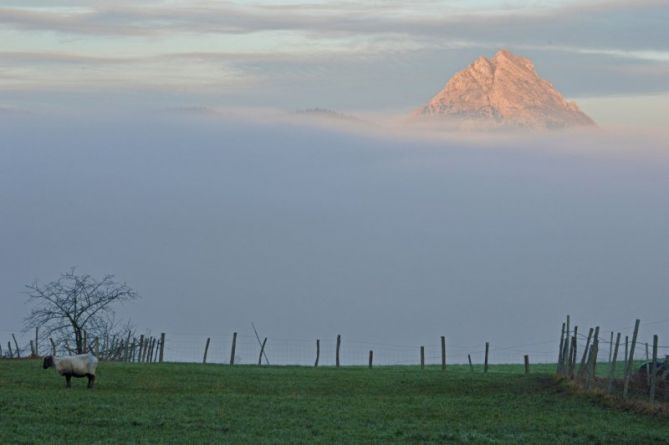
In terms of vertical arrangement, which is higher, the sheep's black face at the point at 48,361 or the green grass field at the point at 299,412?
the sheep's black face at the point at 48,361

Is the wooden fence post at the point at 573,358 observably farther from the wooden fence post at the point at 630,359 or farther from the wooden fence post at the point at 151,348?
the wooden fence post at the point at 151,348

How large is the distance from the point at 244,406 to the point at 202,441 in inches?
310

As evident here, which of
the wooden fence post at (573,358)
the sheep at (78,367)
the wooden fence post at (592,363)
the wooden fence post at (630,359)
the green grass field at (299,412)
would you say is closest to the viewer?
the green grass field at (299,412)

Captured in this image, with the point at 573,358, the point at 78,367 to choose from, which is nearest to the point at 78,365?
the point at 78,367

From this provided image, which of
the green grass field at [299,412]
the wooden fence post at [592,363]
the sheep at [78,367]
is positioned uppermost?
the wooden fence post at [592,363]

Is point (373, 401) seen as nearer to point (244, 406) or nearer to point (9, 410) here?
point (244, 406)

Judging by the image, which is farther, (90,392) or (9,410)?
(90,392)

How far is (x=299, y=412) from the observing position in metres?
31.2

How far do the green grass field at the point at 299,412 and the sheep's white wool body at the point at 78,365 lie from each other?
566 mm

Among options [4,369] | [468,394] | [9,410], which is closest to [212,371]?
[4,369]

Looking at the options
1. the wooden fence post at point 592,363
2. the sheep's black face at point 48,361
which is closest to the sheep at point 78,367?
the sheep's black face at point 48,361

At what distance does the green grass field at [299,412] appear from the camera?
26.1m

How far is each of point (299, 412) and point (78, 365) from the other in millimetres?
9662

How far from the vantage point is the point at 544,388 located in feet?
137
